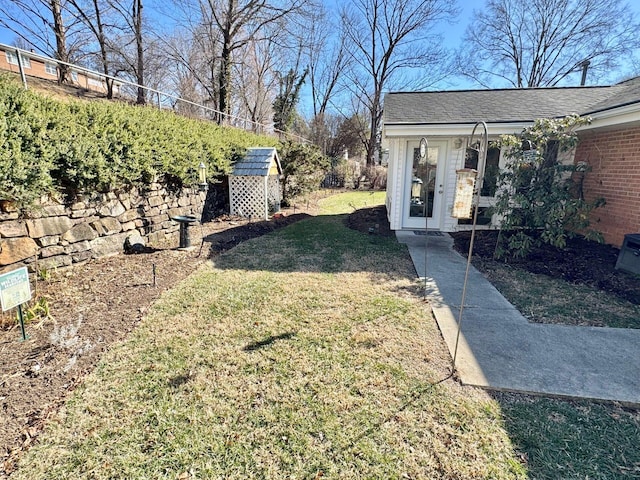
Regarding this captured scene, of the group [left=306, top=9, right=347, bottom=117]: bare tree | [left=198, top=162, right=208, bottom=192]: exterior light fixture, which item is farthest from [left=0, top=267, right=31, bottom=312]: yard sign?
[left=306, top=9, right=347, bottom=117]: bare tree

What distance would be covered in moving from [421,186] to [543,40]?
24.5m

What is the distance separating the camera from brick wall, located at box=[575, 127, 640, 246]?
18.8 ft

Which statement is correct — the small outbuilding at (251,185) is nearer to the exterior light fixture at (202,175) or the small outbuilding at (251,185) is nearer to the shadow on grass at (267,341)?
the exterior light fixture at (202,175)

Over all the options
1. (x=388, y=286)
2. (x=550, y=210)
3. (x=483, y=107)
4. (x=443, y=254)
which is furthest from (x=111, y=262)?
(x=483, y=107)

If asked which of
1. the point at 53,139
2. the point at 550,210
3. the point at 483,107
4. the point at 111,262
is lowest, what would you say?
the point at 111,262

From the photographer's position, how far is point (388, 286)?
4.74m

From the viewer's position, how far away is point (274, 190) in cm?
1105

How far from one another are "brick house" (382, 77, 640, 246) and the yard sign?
5793 mm

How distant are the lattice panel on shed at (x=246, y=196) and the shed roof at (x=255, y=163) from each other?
7.0 inches

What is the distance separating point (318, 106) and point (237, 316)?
1108 inches

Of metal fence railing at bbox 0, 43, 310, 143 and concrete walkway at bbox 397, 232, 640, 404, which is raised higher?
metal fence railing at bbox 0, 43, 310, 143

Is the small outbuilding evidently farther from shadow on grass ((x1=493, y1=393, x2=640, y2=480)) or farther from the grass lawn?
shadow on grass ((x1=493, y1=393, x2=640, y2=480))

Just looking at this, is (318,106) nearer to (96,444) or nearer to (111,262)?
(111,262)

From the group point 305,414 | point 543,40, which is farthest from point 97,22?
point 543,40
